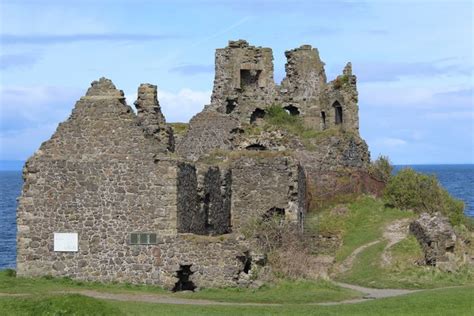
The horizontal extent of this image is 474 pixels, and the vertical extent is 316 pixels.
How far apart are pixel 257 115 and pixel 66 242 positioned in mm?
24260

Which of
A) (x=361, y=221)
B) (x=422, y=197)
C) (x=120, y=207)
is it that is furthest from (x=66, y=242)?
(x=422, y=197)

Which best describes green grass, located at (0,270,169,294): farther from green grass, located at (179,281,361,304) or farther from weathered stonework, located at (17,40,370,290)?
green grass, located at (179,281,361,304)

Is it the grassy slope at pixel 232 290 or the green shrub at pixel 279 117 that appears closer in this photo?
the grassy slope at pixel 232 290

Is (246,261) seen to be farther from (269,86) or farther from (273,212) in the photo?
(269,86)

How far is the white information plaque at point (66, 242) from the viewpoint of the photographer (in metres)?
35.3

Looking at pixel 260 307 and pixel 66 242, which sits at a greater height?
pixel 66 242

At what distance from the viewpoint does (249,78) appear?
58.2 metres

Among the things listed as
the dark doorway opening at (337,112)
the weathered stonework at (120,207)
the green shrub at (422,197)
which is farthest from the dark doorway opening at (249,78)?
the weathered stonework at (120,207)

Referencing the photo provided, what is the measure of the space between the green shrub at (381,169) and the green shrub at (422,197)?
3219mm

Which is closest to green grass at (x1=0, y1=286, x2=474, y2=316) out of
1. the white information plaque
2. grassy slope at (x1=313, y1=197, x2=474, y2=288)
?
the white information plaque

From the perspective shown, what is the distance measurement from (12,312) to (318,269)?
1650 centimetres

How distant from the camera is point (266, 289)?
3409 centimetres

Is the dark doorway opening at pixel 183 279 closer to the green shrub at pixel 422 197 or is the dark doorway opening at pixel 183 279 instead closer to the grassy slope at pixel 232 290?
the grassy slope at pixel 232 290

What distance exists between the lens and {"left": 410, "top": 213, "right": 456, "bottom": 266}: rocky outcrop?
3912 cm
